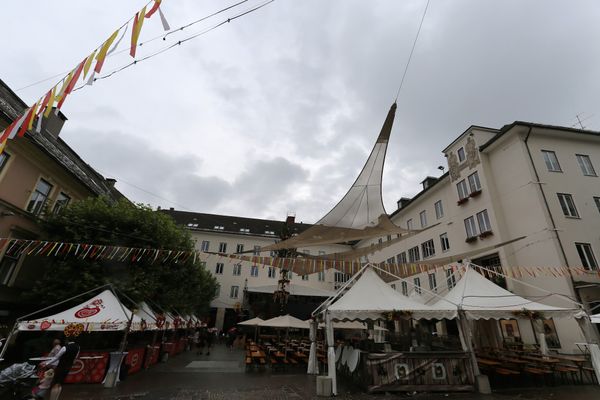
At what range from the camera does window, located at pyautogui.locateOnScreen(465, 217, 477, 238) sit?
18309 millimetres

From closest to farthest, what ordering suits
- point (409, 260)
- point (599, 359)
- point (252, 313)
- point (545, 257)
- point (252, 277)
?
1. point (599, 359)
2. point (545, 257)
3. point (409, 260)
4. point (252, 313)
5. point (252, 277)

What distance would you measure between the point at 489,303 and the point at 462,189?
11.8 metres

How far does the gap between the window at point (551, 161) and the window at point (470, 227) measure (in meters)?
4.92

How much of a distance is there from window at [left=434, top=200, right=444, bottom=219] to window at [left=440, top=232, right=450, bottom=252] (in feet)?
4.95

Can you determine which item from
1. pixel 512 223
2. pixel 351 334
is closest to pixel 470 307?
pixel 512 223

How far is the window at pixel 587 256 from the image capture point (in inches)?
544

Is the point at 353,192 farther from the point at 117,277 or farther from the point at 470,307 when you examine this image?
the point at 117,277

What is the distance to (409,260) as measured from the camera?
82.7ft

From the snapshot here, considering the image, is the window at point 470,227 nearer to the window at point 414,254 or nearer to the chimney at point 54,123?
the window at point 414,254

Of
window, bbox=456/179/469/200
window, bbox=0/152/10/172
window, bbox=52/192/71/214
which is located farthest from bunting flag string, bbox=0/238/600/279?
window, bbox=456/179/469/200

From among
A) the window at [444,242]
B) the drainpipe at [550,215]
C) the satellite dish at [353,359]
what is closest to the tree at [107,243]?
the satellite dish at [353,359]

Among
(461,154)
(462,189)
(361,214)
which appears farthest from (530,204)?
(361,214)

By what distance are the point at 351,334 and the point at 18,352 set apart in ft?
75.7

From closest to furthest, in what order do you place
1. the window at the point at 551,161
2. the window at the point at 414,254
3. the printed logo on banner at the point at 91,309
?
1. the printed logo on banner at the point at 91,309
2. the window at the point at 551,161
3. the window at the point at 414,254
